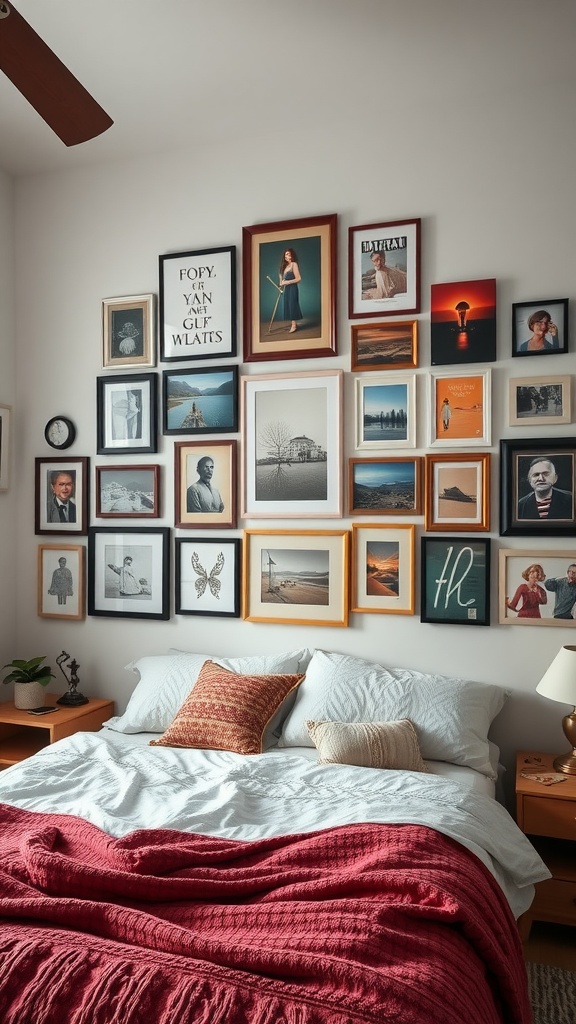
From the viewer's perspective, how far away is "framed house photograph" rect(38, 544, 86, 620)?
3.47 m

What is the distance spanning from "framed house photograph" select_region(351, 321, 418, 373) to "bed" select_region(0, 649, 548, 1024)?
118 cm

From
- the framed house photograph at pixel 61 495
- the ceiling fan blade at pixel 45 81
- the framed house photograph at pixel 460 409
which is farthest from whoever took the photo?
the framed house photograph at pixel 61 495

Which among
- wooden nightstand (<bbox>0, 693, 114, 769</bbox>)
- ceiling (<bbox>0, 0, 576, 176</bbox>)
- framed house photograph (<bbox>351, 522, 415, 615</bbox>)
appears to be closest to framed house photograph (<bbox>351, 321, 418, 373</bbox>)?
framed house photograph (<bbox>351, 522, 415, 615</bbox>)

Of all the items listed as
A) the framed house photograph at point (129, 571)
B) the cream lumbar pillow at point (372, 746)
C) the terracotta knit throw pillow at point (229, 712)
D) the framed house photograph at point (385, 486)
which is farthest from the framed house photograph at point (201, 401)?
the cream lumbar pillow at point (372, 746)

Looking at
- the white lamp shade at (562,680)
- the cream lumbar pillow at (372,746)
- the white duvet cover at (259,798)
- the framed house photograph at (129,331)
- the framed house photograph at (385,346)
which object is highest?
the framed house photograph at (129,331)

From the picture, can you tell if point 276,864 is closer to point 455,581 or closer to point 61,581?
point 455,581

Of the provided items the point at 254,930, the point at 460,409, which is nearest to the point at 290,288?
the point at 460,409

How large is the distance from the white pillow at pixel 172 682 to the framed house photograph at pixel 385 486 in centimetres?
64

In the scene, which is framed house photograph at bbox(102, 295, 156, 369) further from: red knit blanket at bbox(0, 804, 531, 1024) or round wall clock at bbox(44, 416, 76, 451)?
red knit blanket at bbox(0, 804, 531, 1024)

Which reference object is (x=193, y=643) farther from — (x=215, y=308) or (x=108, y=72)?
(x=108, y=72)

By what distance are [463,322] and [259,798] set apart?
72.9 inches

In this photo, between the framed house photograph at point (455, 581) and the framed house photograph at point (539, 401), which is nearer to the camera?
the framed house photograph at point (539, 401)

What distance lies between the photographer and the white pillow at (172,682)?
291 centimetres

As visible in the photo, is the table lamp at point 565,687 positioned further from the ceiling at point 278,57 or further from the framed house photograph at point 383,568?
the ceiling at point 278,57
